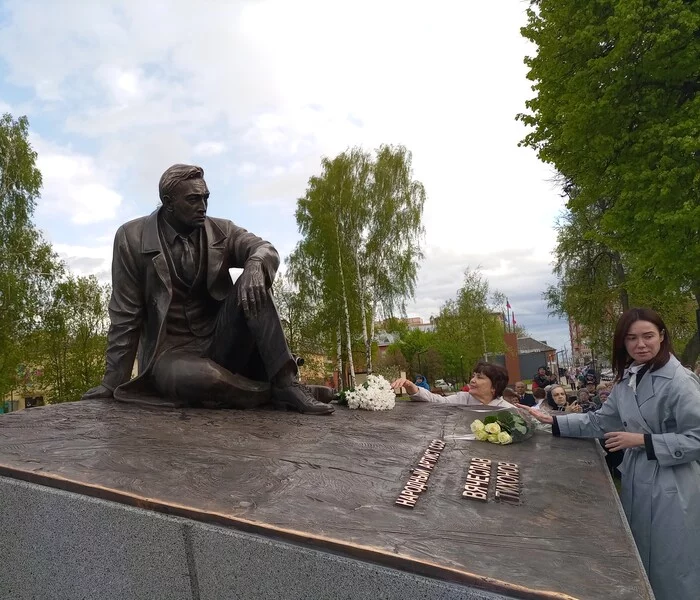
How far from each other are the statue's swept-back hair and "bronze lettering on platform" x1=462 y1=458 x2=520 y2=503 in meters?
2.77

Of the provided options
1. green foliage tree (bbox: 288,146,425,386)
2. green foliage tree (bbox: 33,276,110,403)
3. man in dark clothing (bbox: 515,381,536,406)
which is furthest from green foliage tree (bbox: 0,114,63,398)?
man in dark clothing (bbox: 515,381,536,406)

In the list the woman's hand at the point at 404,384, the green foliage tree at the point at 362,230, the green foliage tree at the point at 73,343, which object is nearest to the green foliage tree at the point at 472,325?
the green foliage tree at the point at 362,230

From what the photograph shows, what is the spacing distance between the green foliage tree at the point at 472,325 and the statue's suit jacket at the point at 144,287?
111ft

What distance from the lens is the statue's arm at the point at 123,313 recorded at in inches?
170

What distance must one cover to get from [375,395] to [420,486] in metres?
2.21

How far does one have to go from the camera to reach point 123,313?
170 inches

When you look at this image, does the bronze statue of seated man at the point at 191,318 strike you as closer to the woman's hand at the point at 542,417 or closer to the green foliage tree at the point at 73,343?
the woman's hand at the point at 542,417

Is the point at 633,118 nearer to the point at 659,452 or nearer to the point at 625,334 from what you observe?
the point at 625,334

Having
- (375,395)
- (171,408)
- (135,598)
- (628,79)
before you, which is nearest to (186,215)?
(171,408)

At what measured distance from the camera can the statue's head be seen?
Result: 4160 mm

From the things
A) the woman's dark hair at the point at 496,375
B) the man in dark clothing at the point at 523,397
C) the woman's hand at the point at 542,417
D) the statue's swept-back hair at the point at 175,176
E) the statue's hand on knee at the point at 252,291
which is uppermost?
the statue's swept-back hair at the point at 175,176

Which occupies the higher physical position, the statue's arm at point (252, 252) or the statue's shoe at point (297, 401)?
the statue's arm at point (252, 252)

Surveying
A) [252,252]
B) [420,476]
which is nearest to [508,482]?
[420,476]

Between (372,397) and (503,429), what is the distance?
1.42 m
